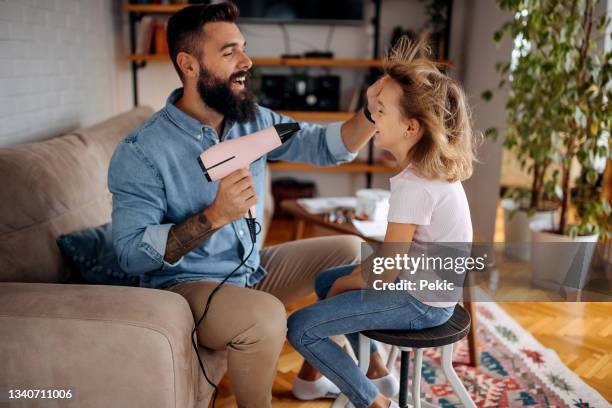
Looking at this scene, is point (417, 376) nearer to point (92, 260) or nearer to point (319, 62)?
point (92, 260)

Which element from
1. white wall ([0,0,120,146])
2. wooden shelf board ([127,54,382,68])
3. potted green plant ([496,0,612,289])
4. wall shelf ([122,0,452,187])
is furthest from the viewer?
wooden shelf board ([127,54,382,68])

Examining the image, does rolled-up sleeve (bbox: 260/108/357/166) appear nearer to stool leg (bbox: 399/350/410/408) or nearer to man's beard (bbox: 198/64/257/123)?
man's beard (bbox: 198/64/257/123)

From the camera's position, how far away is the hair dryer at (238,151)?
53.9 inches

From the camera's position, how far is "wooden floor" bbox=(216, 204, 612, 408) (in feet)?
5.96

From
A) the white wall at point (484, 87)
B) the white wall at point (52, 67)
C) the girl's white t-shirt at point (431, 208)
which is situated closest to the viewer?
the girl's white t-shirt at point (431, 208)

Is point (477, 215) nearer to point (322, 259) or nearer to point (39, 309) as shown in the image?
point (322, 259)

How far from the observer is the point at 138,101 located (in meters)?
3.75

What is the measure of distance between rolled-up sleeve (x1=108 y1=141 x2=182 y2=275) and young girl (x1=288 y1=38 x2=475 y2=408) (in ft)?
1.28

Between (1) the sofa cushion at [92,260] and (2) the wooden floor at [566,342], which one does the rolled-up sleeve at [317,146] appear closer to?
(1) the sofa cushion at [92,260]

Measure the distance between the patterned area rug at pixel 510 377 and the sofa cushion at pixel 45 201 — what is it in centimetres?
114

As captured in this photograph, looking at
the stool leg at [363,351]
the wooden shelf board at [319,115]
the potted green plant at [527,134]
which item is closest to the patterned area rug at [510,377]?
the stool leg at [363,351]

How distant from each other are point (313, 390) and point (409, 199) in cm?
78

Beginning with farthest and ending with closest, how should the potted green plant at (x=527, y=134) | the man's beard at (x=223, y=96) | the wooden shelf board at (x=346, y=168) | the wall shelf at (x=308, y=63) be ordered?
the wooden shelf board at (x=346, y=168) < the wall shelf at (x=308, y=63) < the potted green plant at (x=527, y=134) < the man's beard at (x=223, y=96)

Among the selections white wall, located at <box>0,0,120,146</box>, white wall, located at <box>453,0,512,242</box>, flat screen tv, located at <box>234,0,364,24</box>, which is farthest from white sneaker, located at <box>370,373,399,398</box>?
flat screen tv, located at <box>234,0,364,24</box>
